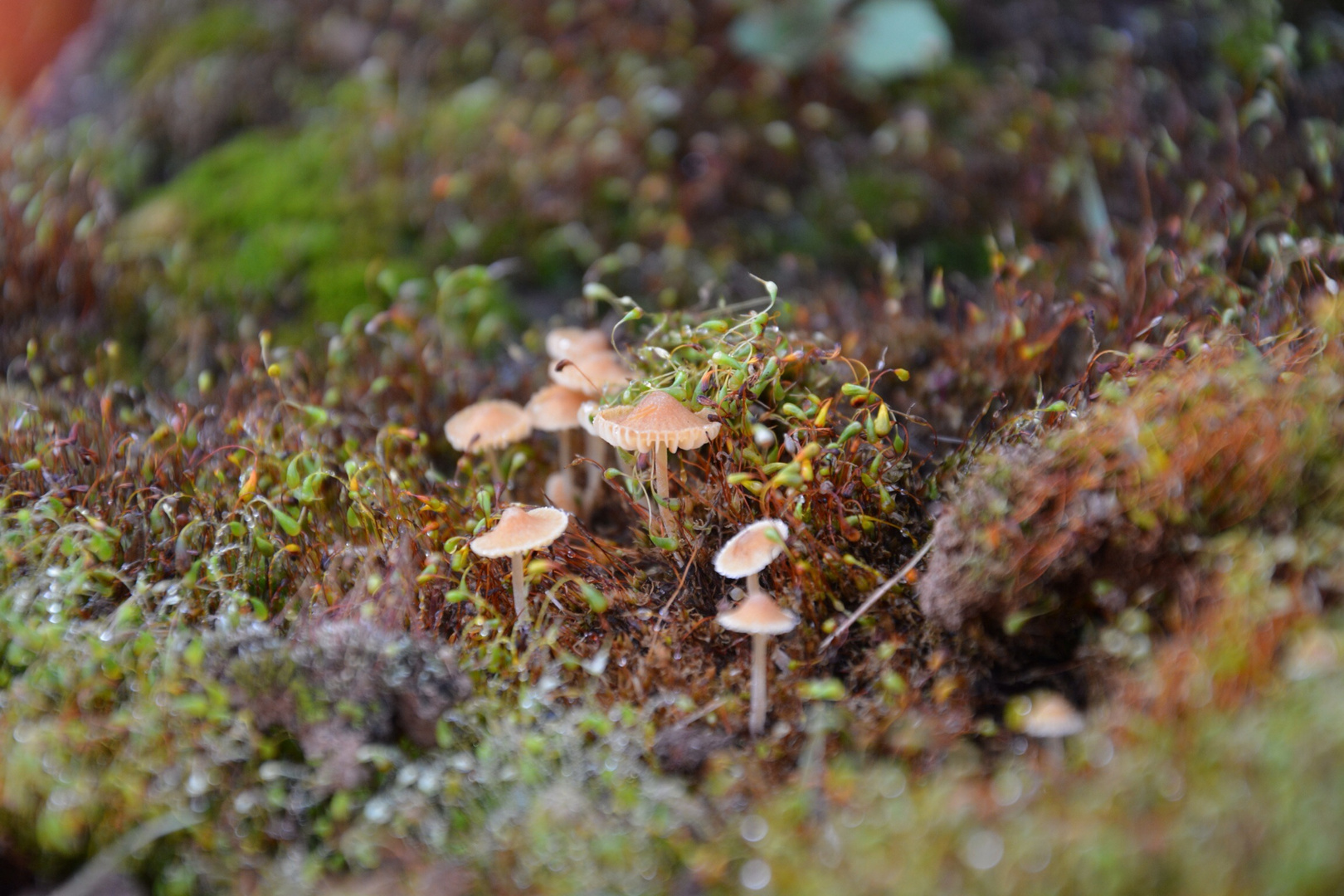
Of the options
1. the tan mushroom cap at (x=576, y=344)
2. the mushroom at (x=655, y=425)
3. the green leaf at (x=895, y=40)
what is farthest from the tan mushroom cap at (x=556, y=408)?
the green leaf at (x=895, y=40)

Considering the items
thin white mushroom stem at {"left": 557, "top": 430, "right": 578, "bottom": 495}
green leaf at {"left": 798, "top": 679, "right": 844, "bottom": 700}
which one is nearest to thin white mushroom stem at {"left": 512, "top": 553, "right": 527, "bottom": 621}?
thin white mushroom stem at {"left": 557, "top": 430, "right": 578, "bottom": 495}

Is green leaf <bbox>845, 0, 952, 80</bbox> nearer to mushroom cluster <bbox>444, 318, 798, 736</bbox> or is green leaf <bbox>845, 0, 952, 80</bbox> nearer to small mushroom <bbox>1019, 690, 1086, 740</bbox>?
mushroom cluster <bbox>444, 318, 798, 736</bbox>

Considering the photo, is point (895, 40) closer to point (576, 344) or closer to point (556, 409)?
point (576, 344)

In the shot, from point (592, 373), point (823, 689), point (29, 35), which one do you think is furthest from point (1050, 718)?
point (29, 35)

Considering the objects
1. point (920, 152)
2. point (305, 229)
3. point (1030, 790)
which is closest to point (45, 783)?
point (1030, 790)

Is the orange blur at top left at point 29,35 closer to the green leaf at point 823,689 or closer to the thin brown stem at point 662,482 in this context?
the thin brown stem at point 662,482
